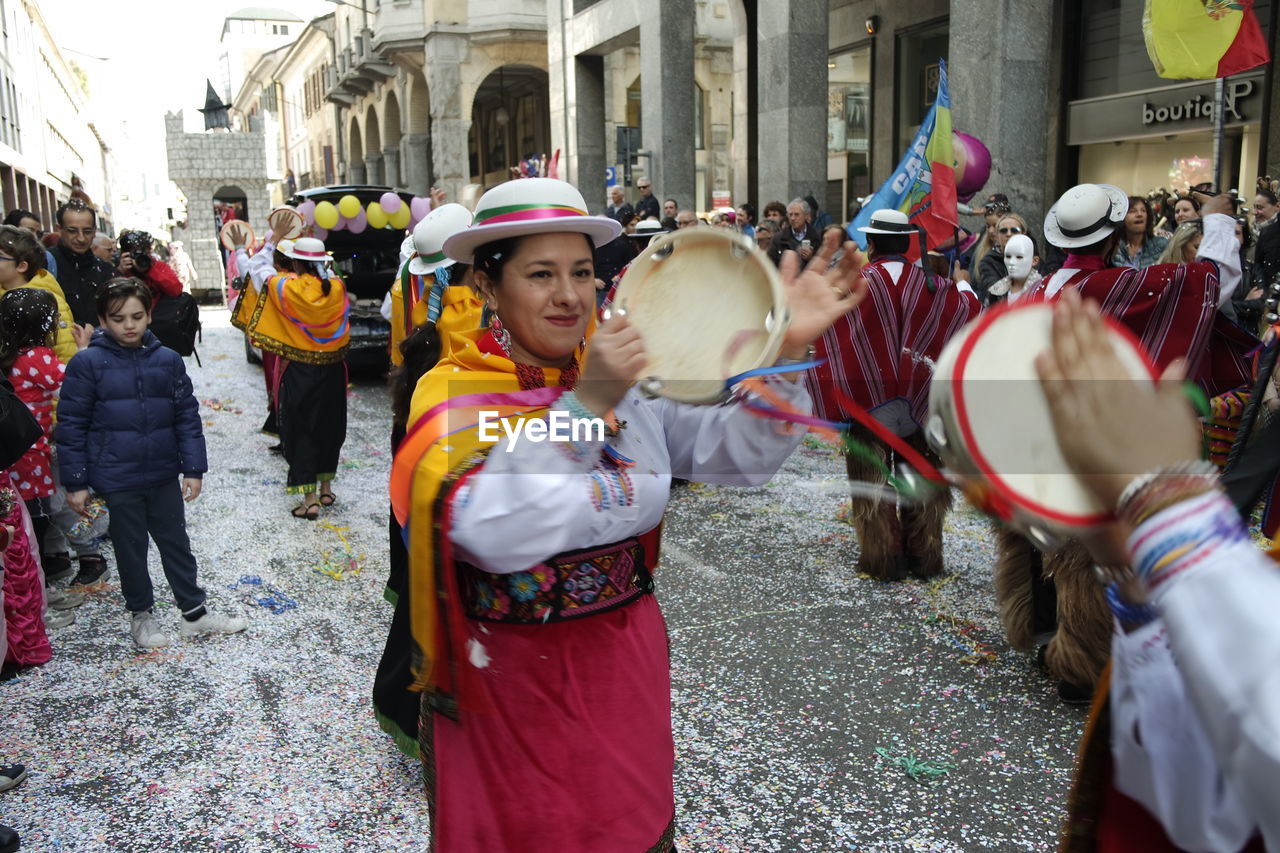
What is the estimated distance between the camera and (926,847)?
3.12m

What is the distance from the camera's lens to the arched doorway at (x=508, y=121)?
3575 centimetres

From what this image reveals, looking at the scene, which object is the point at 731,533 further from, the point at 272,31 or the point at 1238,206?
the point at 272,31

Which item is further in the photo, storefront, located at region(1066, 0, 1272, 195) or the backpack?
storefront, located at region(1066, 0, 1272, 195)

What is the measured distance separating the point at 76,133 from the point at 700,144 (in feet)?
177

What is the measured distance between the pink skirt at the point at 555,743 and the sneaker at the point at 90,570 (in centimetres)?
473

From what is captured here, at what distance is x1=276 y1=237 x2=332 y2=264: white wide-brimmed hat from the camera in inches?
293

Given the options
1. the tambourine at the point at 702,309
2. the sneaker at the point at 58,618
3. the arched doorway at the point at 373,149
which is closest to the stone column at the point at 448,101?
the arched doorway at the point at 373,149

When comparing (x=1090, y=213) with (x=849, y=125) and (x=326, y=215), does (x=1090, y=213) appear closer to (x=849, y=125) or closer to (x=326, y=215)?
(x=326, y=215)

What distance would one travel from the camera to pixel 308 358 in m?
7.42

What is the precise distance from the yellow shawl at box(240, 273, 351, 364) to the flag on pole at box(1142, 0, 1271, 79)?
6.38 meters

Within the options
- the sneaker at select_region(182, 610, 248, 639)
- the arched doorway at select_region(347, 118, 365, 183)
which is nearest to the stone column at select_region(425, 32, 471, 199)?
the arched doorway at select_region(347, 118, 365, 183)

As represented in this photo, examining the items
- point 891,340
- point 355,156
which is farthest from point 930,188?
point 355,156

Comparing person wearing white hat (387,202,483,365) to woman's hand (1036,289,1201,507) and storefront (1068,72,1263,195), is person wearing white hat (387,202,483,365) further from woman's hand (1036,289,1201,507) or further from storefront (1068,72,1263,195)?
storefront (1068,72,1263,195)

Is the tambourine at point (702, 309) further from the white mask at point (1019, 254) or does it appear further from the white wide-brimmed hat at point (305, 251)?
the white wide-brimmed hat at point (305, 251)
